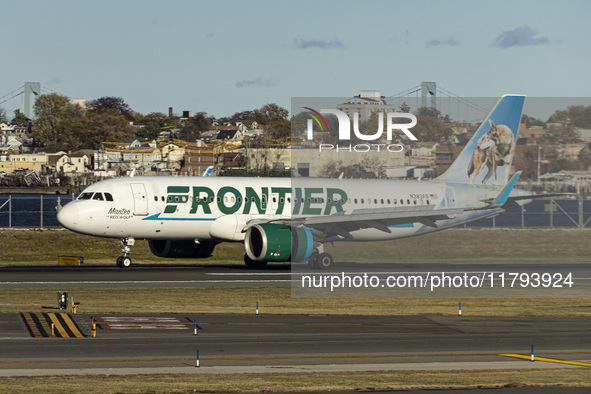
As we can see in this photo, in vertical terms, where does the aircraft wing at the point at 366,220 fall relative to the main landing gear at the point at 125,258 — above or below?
above

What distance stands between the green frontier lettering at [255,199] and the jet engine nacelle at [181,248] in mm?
3419

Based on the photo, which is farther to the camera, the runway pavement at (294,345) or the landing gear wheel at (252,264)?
the landing gear wheel at (252,264)

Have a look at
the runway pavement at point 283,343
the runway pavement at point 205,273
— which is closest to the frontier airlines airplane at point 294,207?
the runway pavement at point 205,273

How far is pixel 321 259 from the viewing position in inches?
1833

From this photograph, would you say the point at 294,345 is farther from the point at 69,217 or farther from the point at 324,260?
the point at 69,217

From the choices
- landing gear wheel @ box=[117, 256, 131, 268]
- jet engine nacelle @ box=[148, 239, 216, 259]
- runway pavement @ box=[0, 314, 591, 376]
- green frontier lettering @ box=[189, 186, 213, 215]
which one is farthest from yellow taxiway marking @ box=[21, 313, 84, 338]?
jet engine nacelle @ box=[148, 239, 216, 259]

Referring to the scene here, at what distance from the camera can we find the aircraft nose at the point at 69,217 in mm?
45094

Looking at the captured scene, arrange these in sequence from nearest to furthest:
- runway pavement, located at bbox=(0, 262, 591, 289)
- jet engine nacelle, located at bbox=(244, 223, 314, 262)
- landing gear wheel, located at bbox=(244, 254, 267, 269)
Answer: runway pavement, located at bbox=(0, 262, 591, 289) < jet engine nacelle, located at bbox=(244, 223, 314, 262) < landing gear wheel, located at bbox=(244, 254, 267, 269)

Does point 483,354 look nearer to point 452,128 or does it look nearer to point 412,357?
point 412,357

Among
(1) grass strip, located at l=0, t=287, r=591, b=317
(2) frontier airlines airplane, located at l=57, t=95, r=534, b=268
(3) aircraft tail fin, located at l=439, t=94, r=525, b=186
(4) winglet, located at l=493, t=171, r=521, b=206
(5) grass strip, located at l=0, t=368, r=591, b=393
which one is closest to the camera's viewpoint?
(5) grass strip, located at l=0, t=368, r=591, b=393

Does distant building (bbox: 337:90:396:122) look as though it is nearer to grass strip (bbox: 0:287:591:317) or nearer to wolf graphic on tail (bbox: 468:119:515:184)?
wolf graphic on tail (bbox: 468:119:515:184)

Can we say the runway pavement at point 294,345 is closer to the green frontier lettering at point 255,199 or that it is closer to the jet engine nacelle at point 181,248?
the green frontier lettering at point 255,199

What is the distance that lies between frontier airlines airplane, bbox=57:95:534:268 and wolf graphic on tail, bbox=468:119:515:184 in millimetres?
57

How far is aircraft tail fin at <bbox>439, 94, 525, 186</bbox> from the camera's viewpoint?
46.7m
